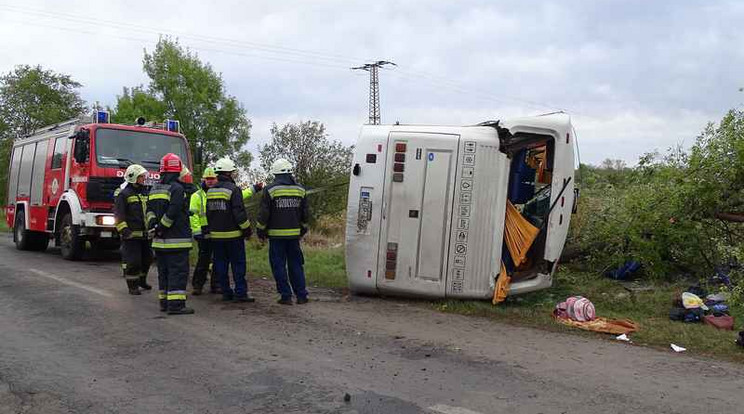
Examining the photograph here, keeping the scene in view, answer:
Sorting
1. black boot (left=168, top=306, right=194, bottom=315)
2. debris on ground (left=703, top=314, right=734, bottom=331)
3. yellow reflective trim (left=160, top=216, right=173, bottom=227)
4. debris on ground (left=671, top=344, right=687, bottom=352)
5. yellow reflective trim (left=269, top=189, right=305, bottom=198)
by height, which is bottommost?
black boot (left=168, top=306, right=194, bottom=315)

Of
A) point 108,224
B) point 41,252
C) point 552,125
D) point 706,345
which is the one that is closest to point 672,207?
point 552,125

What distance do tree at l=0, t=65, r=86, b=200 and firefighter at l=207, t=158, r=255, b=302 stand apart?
28.9 metres

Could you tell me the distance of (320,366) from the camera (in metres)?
5.30

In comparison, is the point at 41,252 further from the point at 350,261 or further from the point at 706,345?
the point at 706,345

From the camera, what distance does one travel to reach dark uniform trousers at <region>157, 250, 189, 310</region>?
294 inches

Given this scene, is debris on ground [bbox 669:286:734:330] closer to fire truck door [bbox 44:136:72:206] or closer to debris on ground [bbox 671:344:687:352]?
debris on ground [bbox 671:344:687:352]

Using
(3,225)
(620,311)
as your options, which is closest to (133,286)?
(620,311)

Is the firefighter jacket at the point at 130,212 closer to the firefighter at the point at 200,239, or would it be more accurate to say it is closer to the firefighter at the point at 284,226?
the firefighter at the point at 200,239

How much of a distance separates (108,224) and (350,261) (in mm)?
5171

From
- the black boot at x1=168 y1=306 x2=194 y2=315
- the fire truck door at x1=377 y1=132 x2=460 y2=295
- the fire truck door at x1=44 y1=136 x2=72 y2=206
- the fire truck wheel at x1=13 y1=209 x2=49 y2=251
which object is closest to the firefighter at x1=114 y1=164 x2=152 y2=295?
the black boot at x1=168 y1=306 x2=194 y2=315

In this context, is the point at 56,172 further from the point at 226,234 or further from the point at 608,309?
the point at 608,309

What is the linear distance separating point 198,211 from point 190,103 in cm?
1624

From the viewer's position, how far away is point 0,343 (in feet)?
19.6

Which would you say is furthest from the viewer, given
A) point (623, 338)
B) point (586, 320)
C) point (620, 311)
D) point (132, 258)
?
point (132, 258)
